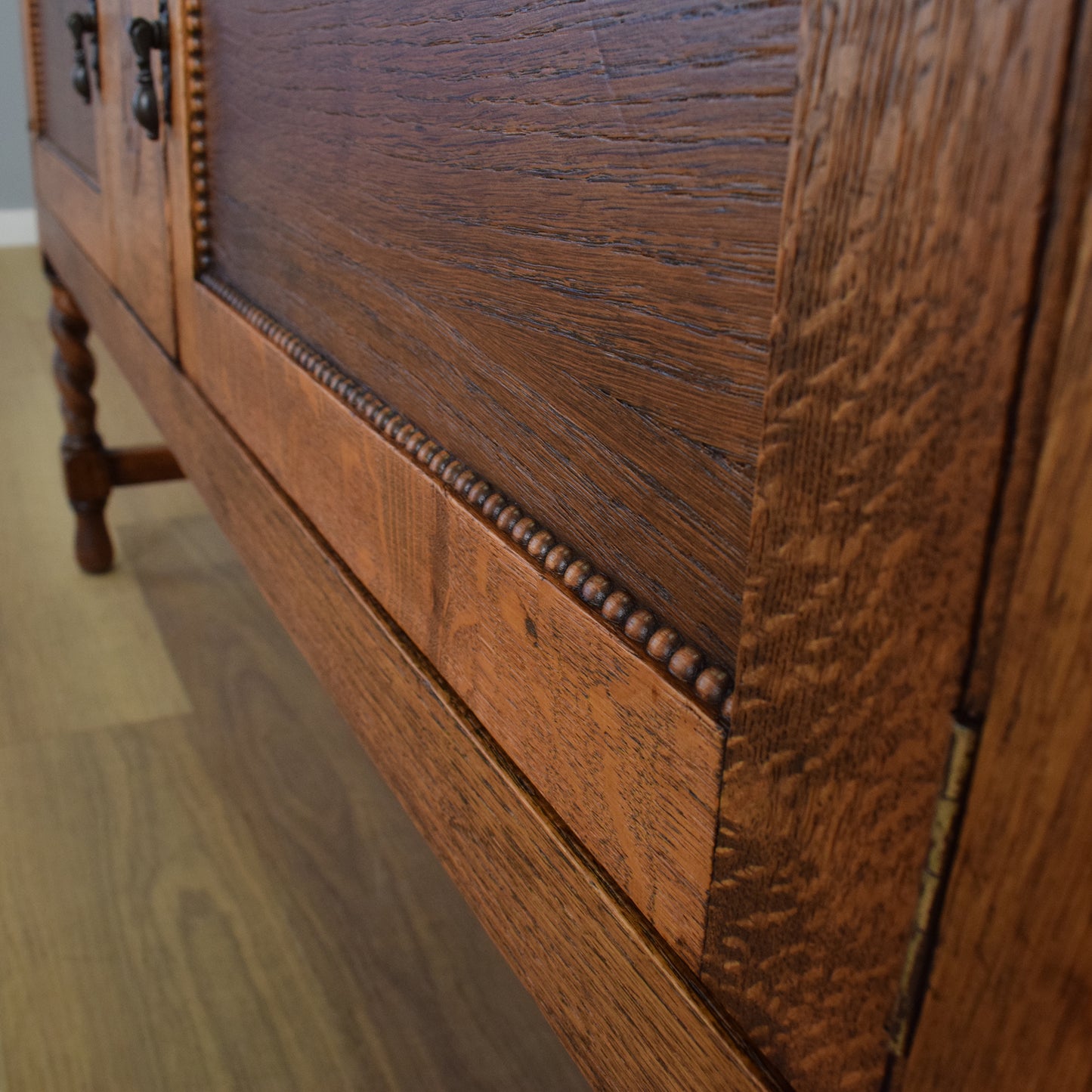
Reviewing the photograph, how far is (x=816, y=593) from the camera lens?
19 centimetres

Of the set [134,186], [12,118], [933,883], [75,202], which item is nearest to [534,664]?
[933,883]

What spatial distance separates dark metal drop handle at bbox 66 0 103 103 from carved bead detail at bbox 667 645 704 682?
2.41ft

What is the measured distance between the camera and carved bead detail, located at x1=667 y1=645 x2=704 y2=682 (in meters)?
0.25

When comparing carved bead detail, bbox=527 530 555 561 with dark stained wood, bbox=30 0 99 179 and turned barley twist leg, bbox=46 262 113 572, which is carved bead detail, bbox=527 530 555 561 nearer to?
dark stained wood, bbox=30 0 99 179

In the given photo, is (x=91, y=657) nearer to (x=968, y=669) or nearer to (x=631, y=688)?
(x=631, y=688)

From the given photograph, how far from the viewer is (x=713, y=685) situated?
244 mm

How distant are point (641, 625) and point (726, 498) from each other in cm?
4

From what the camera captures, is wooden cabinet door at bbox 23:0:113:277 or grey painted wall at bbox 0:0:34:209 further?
grey painted wall at bbox 0:0:34:209

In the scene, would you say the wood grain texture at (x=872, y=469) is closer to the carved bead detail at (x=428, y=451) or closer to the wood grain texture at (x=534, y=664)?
the wood grain texture at (x=534, y=664)

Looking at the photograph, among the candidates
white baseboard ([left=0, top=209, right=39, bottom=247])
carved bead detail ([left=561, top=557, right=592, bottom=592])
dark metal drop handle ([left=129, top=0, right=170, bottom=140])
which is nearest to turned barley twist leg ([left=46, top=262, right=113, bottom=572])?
dark metal drop handle ([left=129, top=0, right=170, bottom=140])

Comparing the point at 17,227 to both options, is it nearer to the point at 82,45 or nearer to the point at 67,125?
the point at 67,125

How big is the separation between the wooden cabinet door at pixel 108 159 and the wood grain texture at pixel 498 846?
20 cm

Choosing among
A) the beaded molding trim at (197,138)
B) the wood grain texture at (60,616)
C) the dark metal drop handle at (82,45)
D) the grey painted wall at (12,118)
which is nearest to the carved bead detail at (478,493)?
the beaded molding trim at (197,138)

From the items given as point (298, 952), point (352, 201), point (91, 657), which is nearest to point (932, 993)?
point (352, 201)
